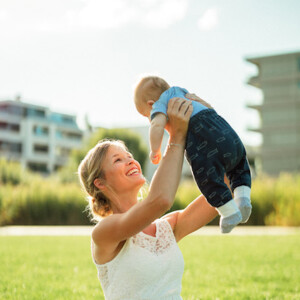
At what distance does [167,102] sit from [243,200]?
0.65 m

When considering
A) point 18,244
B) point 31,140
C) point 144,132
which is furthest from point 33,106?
point 18,244

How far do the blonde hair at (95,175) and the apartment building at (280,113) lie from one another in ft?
189

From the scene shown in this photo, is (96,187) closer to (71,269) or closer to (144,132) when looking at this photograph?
(71,269)

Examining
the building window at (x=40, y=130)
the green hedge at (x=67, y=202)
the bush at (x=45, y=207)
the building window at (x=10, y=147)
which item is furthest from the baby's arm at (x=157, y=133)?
the building window at (x=40, y=130)

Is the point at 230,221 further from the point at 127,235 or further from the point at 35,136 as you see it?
the point at 35,136

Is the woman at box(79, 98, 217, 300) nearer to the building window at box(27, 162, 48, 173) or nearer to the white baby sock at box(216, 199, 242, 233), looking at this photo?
the white baby sock at box(216, 199, 242, 233)

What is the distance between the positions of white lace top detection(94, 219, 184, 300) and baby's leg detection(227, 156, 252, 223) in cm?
53

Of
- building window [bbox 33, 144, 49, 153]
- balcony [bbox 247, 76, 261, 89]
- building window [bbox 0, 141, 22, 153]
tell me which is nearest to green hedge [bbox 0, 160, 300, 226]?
balcony [bbox 247, 76, 261, 89]

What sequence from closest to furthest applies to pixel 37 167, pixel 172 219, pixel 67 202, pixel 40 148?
pixel 172 219, pixel 67 202, pixel 37 167, pixel 40 148

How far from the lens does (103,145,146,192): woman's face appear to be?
2.82 metres

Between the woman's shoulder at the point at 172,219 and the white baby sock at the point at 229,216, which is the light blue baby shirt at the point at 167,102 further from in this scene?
the woman's shoulder at the point at 172,219

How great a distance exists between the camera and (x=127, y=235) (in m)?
2.50

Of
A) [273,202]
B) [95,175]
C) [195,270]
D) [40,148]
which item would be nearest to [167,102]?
[95,175]

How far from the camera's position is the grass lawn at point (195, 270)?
5.30m
